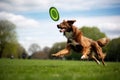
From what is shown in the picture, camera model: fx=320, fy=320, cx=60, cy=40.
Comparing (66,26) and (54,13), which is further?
(54,13)

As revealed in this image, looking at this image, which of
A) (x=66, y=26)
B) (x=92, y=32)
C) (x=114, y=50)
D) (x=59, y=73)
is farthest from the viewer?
(x=92, y=32)

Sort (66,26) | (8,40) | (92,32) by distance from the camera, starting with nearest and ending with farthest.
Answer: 1. (66,26)
2. (92,32)
3. (8,40)

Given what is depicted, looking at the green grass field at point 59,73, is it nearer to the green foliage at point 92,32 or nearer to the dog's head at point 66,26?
the dog's head at point 66,26

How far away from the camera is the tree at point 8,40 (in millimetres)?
57938

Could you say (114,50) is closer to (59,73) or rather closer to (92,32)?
(92,32)

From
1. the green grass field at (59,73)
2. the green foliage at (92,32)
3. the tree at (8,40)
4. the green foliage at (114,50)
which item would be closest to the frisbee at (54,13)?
the green grass field at (59,73)

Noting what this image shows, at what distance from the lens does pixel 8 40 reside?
60625mm

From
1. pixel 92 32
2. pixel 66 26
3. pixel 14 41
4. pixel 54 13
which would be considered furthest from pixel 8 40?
pixel 66 26

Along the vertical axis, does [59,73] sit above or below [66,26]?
below

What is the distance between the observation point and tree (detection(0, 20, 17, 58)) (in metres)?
57.9

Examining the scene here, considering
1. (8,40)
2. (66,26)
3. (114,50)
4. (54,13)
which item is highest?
(54,13)

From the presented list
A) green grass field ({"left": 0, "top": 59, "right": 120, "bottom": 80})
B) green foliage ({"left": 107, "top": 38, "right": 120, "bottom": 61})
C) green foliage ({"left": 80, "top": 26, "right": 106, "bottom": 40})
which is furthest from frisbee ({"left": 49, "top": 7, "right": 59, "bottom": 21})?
green foliage ({"left": 80, "top": 26, "right": 106, "bottom": 40})

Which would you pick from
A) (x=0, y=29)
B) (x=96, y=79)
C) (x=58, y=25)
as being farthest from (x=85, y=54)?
(x=0, y=29)

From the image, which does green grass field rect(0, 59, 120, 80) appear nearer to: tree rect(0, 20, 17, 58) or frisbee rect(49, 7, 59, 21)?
frisbee rect(49, 7, 59, 21)
